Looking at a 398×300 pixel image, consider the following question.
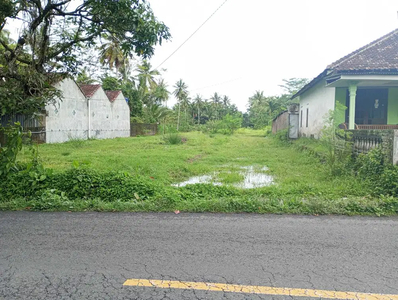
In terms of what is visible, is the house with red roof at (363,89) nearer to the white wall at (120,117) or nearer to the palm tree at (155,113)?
the white wall at (120,117)

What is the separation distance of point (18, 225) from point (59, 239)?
105cm

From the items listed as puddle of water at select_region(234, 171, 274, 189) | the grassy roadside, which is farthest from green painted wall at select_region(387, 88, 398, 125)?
the grassy roadside

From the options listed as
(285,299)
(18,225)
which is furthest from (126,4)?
(285,299)

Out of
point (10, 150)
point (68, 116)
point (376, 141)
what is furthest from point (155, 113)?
point (376, 141)

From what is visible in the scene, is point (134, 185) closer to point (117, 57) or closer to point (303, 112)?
point (303, 112)

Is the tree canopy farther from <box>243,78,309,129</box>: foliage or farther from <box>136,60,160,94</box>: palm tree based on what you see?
<box>136,60,160,94</box>: palm tree

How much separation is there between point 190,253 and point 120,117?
2974 centimetres

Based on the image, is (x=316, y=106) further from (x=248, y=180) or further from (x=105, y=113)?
(x=105, y=113)

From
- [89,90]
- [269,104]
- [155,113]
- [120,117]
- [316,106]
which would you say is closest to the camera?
[316,106]

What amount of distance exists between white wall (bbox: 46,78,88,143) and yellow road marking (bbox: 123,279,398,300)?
63.6ft

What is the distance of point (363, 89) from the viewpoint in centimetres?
1472

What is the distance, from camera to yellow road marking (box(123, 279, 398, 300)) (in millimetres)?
2818

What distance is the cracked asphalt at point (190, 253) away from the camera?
300cm

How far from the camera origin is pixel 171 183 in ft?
28.0
